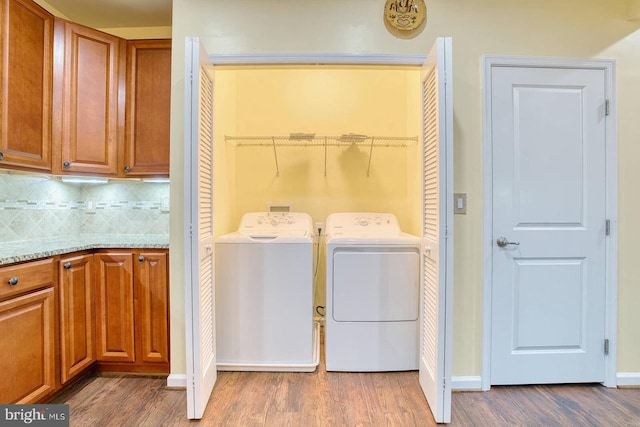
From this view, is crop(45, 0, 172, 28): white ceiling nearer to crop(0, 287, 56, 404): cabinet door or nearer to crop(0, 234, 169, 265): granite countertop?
crop(0, 234, 169, 265): granite countertop

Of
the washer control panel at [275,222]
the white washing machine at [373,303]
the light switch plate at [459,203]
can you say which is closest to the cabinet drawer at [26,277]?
the washer control panel at [275,222]

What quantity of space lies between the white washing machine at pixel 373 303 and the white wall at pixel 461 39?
0.31 metres

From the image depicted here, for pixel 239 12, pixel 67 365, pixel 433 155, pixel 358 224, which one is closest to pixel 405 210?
pixel 358 224

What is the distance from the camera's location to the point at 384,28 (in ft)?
6.16

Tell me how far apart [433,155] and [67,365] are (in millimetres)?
2454

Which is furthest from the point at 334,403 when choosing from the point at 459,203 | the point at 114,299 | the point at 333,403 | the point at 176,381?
the point at 114,299

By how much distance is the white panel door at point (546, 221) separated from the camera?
190 cm

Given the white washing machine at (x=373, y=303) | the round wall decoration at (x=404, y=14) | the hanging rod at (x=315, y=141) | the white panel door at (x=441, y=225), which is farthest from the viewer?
the hanging rod at (x=315, y=141)

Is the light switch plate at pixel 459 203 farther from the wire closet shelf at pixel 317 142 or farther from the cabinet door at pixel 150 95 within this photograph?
the cabinet door at pixel 150 95

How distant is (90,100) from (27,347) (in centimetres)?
153

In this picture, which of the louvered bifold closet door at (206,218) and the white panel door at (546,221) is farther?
the white panel door at (546,221)

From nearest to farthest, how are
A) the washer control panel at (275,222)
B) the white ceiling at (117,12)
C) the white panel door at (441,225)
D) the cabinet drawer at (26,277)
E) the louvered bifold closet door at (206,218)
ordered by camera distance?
the cabinet drawer at (26,277) → the white panel door at (441,225) → the louvered bifold closet door at (206,218) → the white ceiling at (117,12) → the washer control panel at (275,222)

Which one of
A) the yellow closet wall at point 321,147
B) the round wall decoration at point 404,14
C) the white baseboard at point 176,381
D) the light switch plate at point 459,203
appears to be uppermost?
the round wall decoration at point 404,14
